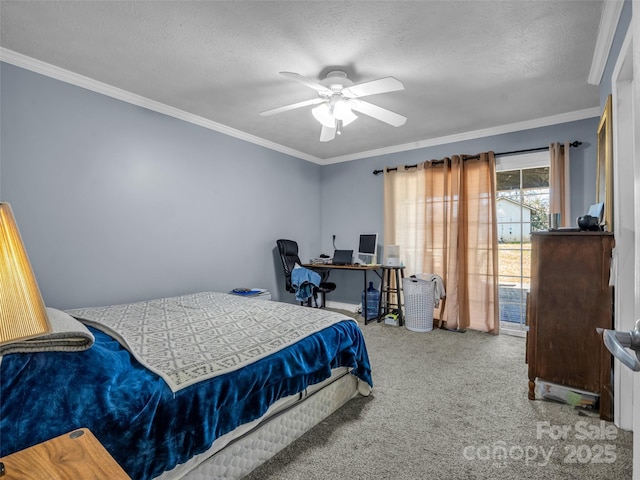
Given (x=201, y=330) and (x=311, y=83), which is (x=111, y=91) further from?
(x=201, y=330)

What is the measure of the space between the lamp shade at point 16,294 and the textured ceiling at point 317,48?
1.93 m

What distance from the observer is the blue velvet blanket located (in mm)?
1103

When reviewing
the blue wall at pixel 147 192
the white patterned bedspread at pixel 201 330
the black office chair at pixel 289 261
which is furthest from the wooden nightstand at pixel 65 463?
the black office chair at pixel 289 261

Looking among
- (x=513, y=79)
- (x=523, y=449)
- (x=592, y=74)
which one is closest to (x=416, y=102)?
(x=513, y=79)

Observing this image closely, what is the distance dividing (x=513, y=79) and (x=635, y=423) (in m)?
3.02

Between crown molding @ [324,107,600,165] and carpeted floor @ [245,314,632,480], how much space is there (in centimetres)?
276

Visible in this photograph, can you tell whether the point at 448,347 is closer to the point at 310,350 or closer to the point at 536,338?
the point at 536,338

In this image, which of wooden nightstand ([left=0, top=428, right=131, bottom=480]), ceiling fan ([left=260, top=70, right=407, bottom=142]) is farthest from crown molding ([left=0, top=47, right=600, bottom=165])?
wooden nightstand ([left=0, top=428, right=131, bottom=480])

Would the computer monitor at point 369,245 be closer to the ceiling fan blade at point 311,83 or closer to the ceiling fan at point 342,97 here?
the ceiling fan at point 342,97

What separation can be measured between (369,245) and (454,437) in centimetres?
312

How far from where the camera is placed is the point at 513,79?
280 cm

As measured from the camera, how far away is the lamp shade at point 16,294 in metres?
0.57

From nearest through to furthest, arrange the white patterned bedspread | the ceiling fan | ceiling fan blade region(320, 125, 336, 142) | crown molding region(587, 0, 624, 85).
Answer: the white patterned bedspread
crown molding region(587, 0, 624, 85)
the ceiling fan
ceiling fan blade region(320, 125, 336, 142)

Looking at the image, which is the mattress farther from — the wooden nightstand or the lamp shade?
the lamp shade
